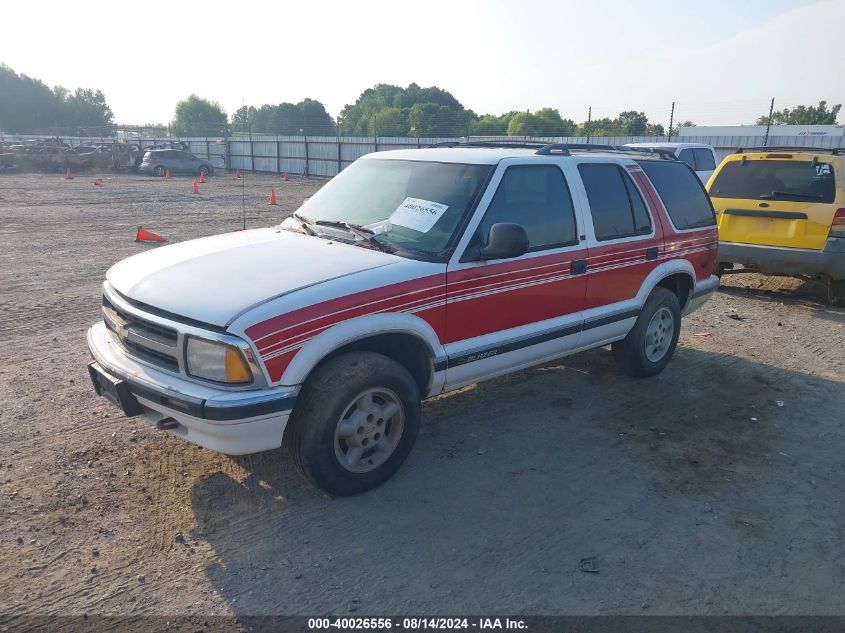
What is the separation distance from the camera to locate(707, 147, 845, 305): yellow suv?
25.9ft

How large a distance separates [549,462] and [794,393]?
2722 millimetres

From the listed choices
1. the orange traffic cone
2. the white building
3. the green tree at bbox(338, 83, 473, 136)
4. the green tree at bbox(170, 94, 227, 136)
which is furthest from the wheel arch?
the green tree at bbox(170, 94, 227, 136)

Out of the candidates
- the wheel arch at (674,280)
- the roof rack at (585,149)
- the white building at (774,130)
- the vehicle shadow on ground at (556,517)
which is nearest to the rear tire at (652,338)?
the wheel arch at (674,280)

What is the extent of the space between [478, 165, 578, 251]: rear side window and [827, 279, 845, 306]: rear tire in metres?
5.44

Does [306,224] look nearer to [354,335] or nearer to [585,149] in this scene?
[354,335]

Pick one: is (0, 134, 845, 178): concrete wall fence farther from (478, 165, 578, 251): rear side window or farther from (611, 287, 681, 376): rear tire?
(478, 165, 578, 251): rear side window

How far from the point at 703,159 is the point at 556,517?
14.0 meters

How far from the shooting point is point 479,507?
375cm

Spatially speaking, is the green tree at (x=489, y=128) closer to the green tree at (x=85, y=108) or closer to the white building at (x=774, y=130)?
the white building at (x=774, y=130)

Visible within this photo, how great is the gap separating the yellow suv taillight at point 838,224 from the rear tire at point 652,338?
10.9 feet

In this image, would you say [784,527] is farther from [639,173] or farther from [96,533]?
[96,533]

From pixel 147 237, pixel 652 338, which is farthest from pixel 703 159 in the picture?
pixel 147 237

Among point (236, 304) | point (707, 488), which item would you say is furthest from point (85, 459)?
point (707, 488)

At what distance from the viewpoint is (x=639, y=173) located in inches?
216
